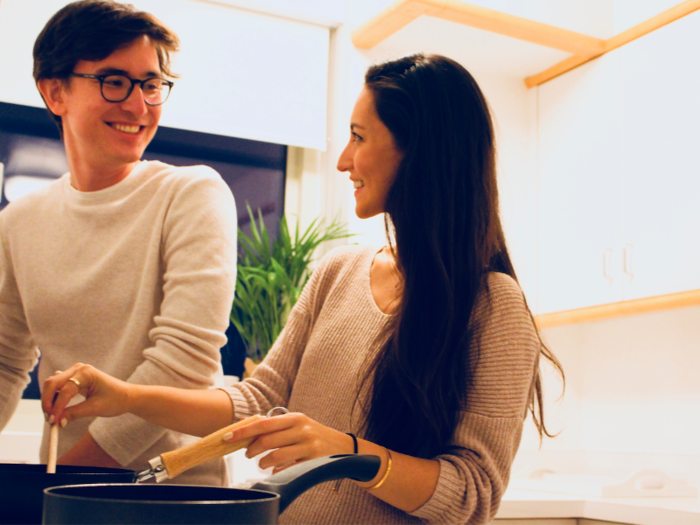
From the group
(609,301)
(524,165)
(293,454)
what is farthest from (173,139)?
(293,454)

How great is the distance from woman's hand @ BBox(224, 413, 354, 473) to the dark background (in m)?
1.95

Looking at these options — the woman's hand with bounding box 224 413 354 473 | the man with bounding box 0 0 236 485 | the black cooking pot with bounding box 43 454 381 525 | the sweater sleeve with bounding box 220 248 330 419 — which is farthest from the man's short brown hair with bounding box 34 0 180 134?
the black cooking pot with bounding box 43 454 381 525

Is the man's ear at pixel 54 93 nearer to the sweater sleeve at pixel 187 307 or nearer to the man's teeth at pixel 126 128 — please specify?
the man's teeth at pixel 126 128

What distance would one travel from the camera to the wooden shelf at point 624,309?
7.60 feet

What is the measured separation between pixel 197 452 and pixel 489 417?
443 mm

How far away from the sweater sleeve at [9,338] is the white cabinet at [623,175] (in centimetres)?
195

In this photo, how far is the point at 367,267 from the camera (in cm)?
123

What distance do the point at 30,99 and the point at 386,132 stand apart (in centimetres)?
170

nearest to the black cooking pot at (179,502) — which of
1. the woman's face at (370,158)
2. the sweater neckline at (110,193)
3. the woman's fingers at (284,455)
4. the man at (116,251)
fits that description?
the woman's fingers at (284,455)

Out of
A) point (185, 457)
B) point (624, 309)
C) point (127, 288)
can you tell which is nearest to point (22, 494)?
point (185, 457)

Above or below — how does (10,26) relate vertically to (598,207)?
above

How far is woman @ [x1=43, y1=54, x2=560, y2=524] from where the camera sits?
92 cm

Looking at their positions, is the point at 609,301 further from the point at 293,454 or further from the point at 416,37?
the point at 293,454

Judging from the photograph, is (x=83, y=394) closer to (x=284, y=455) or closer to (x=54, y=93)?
(x=284, y=455)
